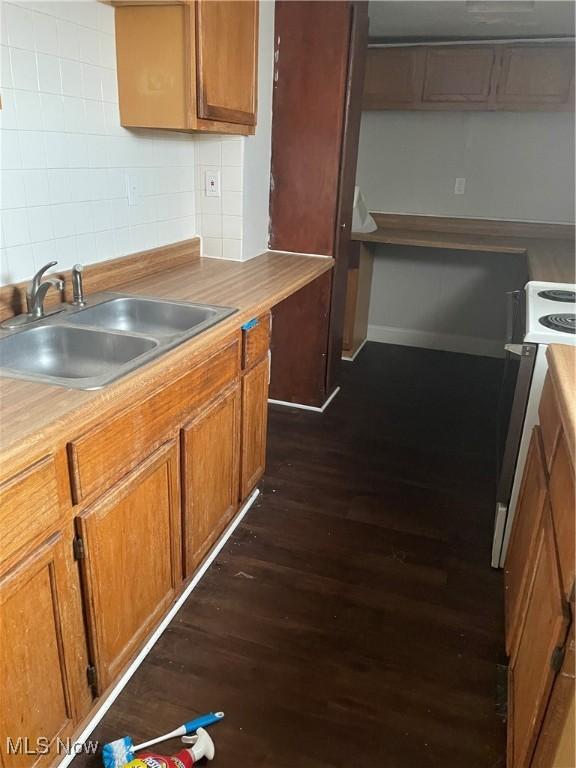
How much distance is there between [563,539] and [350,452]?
173cm

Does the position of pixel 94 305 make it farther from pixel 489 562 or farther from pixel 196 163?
pixel 489 562

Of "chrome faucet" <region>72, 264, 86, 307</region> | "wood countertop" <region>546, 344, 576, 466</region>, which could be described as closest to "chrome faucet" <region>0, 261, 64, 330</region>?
"chrome faucet" <region>72, 264, 86, 307</region>

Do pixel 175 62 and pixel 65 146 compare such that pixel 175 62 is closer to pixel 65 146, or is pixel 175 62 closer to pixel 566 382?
pixel 65 146

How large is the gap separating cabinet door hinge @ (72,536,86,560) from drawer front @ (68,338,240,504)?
9 cm

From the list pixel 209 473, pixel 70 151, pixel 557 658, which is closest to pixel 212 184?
pixel 70 151

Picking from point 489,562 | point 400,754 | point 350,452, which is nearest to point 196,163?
point 350,452

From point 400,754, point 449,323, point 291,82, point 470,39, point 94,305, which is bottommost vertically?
point 400,754

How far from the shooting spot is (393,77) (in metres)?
3.79

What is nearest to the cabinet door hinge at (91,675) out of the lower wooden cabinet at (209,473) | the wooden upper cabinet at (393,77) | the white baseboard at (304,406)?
the lower wooden cabinet at (209,473)

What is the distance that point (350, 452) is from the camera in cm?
290

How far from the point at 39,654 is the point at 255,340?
4.00 ft

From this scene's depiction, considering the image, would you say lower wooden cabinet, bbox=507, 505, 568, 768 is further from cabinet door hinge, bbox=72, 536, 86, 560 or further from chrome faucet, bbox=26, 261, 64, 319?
chrome faucet, bbox=26, 261, 64, 319

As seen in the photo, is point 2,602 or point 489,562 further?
point 489,562

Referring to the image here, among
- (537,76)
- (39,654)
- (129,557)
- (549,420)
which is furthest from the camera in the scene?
(537,76)
